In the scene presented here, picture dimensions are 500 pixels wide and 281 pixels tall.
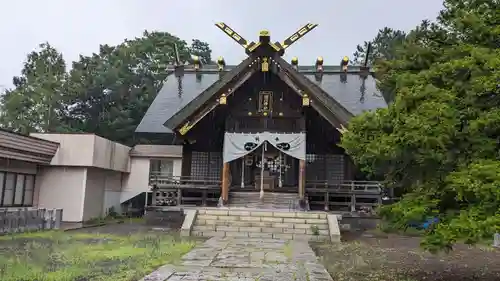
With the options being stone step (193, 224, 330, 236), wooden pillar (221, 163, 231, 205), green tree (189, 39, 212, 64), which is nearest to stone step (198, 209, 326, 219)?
stone step (193, 224, 330, 236)

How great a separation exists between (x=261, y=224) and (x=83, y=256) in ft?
21.8

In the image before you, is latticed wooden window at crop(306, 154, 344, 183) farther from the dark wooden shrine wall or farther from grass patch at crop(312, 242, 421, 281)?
grass patch at crop(312, 242, 421, 281)

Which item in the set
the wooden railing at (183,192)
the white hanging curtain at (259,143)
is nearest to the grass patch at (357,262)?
the white hanging curtain at (259,143)

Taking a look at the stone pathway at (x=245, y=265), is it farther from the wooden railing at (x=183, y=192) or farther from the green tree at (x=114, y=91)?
the green tree at (x=114, y=91)

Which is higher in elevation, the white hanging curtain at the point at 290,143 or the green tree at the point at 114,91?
the green tree at the point at 114,91

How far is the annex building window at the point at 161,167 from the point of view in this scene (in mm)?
22375

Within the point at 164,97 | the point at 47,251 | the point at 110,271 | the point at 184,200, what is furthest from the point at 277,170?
the point at 110,271

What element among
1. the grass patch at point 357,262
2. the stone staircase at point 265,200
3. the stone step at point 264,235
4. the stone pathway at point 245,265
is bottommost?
the grass patch at point 357,262

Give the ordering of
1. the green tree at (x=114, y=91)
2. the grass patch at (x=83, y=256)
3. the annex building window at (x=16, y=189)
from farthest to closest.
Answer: the green tree at (x=114, y=91) → the annex building window at (x=16, y=189) → the grass patch at (x=83, y=256)

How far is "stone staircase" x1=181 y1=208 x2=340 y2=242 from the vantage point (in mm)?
13062

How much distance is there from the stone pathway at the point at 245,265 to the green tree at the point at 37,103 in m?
29.4

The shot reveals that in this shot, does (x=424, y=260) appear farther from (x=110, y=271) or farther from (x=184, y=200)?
(x=184, y=200)

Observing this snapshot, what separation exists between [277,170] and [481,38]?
524 inches

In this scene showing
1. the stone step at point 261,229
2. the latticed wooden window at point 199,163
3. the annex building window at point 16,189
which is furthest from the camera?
the latticed wooden window at point 199,163
